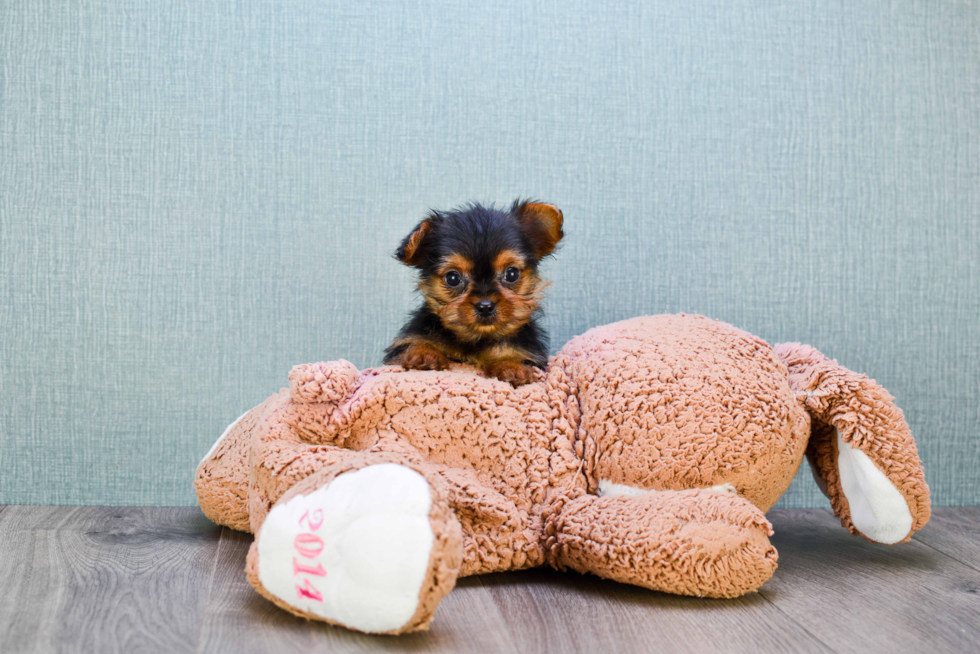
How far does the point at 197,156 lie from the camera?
2176 millimetres

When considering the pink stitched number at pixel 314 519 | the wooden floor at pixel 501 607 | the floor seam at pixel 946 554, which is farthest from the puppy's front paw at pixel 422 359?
the floor seam at pixel 946 554

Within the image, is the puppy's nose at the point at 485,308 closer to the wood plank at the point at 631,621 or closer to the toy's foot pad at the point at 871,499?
the wood plank at the point at 631,621

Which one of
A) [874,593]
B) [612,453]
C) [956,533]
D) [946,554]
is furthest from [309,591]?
[956,533]

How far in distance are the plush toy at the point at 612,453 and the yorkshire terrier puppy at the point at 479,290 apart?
9 centimetres

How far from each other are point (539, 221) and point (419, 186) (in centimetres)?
53

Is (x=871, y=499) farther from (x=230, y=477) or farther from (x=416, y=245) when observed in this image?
(x=230, y=477)

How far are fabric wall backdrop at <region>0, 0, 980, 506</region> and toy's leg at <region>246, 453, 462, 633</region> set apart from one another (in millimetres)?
1028

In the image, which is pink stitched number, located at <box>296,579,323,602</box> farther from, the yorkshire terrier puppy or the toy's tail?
the toy's tail

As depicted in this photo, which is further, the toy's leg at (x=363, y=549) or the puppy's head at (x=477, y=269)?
the puppy's head at (x=477, y=269)

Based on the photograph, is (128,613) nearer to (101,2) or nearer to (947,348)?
(101,2)

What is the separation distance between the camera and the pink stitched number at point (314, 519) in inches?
46.7

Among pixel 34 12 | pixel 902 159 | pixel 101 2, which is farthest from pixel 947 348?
pixel 34 12

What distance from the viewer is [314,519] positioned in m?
1.19

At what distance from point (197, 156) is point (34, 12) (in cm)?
57
